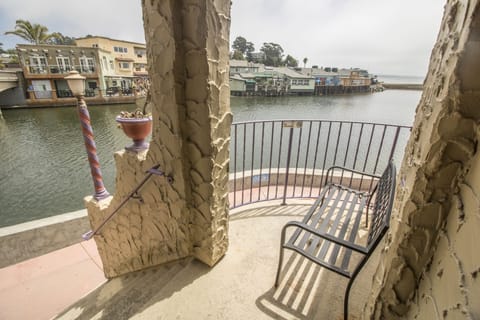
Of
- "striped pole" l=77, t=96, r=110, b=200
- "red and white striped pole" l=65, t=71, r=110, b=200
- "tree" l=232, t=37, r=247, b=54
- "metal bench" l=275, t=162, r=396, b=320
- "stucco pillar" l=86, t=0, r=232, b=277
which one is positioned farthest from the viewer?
"tree" l=232, t=37, r=247, b=54

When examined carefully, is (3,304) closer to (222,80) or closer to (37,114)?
(222,80)

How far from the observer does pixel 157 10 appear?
4.62 ft

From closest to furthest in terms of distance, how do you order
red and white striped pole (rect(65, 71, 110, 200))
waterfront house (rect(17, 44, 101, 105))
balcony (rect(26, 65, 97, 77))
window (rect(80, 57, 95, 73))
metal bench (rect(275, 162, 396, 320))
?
1. metal bench (rect(275, 162, 396, 320))
2. red and white striped pole (rect(65, 71, 110, 200))
3. waterfront house (rect(17, 44, 101, 105))
4. balcony (rect(26, 65, 97, 77))
5. window (rect(80, 57, 95, 73))

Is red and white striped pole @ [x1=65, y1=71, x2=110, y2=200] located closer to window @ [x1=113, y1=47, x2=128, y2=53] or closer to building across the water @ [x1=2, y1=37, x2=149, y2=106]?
building across the water @ [x1=2, y1=37, x2=149, y2=106]

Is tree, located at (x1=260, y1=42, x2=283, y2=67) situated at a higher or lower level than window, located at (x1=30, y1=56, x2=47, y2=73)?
higher

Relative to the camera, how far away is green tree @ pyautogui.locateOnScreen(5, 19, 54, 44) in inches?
792

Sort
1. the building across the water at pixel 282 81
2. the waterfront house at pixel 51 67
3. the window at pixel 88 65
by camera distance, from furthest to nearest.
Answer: the building across the water at pixel 282 81 → the window at pixel 88 65 → the waterfront house at pixel 51 67

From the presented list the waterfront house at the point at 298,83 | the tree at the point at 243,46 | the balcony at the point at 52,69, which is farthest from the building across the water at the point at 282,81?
the tree at the point at 243,46

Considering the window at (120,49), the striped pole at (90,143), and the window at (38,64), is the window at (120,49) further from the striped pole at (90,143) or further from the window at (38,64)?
the striped pole at (90,143)

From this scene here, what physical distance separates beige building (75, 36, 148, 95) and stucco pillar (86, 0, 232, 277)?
2150cm

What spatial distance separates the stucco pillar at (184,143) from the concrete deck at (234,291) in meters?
0.21

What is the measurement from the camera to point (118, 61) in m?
22.6

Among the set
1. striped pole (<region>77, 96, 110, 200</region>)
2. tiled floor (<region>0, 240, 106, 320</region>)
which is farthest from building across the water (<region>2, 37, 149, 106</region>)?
tiled floor (<region>0, 240, 106, 320</region>)

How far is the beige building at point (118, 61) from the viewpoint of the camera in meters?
20.5
